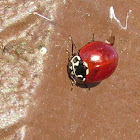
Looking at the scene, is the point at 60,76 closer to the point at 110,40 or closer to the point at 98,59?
the point at 98,59

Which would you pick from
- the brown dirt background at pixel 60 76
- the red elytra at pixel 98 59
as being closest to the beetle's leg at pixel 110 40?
the brown dirt background at pixel 60 76

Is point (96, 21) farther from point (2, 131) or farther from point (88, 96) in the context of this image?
point (2, 131)

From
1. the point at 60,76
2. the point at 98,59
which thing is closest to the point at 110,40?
the point at 98,59

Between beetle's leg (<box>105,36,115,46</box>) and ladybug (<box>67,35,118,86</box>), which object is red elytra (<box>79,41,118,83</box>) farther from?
beetle's leg (<box>105,36,115,46</box>)

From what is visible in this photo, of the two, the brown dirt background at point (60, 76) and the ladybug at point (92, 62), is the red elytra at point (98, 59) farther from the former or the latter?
the brown dirt background at point (60, 76)

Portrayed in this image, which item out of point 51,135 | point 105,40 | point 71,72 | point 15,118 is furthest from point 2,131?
point 105,40

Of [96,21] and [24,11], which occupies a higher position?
[24,11]
